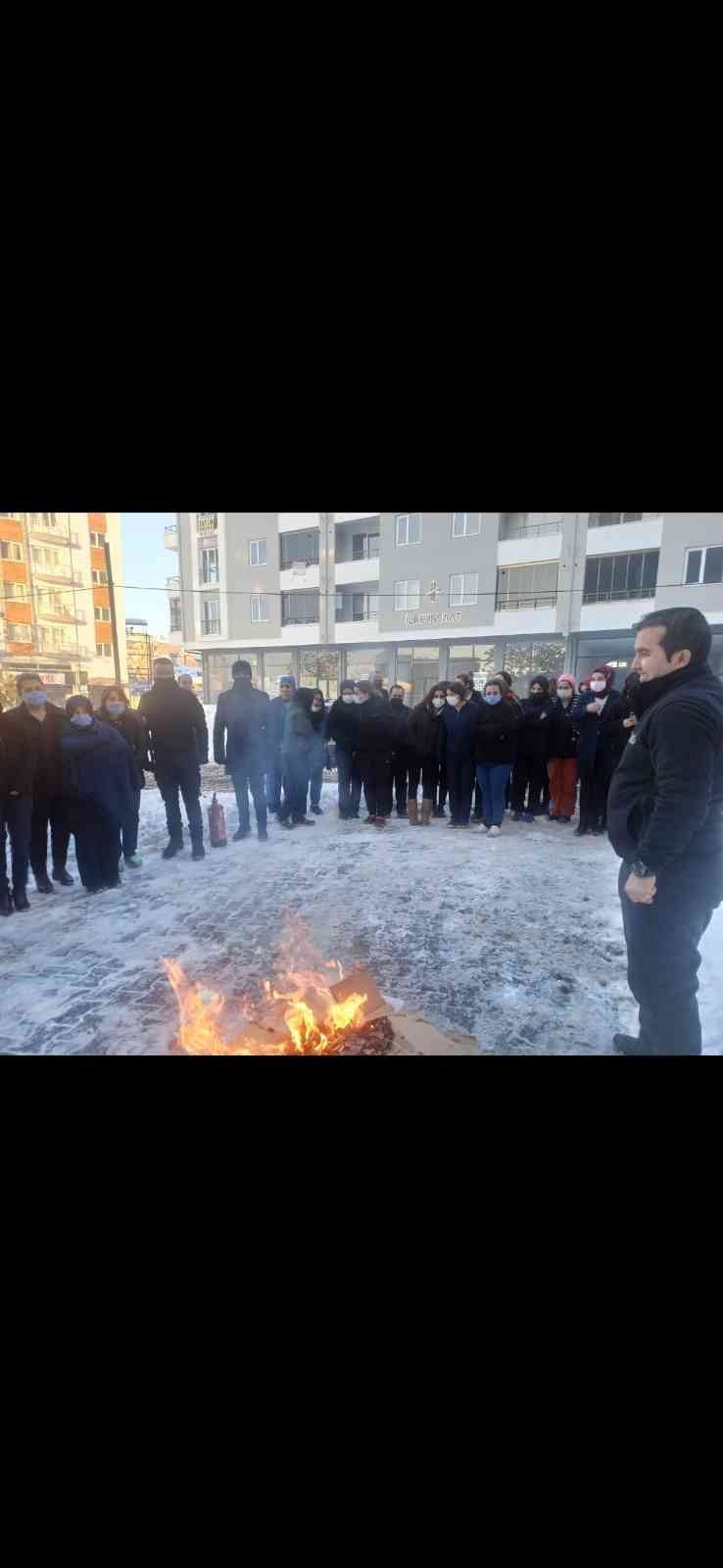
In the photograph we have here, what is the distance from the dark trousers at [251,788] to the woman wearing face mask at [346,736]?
116cm

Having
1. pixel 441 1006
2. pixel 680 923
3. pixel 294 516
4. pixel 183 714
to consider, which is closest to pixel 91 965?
pixel 441 1006

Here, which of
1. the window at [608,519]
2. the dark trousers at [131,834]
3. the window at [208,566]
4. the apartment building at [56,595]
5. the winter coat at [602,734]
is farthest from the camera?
the apartment building at [56,595]

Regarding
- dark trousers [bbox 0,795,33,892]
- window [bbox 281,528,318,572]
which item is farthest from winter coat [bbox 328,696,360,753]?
window [bbox 281,528,318,572]

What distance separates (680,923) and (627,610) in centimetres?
2151

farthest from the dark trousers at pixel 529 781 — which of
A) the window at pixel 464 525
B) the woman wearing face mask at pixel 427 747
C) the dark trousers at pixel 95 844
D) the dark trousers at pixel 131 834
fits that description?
the window at pixel 464 525

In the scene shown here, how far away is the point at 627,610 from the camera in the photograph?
70.9 feet

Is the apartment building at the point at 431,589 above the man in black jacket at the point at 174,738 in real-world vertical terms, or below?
above

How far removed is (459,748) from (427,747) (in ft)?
1.60

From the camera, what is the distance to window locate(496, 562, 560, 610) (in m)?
22.8

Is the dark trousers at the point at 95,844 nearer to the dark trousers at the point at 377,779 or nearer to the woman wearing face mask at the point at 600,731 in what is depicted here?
the dark trousers at the point at 377,779

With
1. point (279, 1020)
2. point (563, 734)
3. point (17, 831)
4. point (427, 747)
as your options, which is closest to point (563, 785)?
point (563, 734)

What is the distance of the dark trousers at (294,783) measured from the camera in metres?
8.04

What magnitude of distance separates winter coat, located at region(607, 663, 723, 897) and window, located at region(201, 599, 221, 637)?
28.1 metres

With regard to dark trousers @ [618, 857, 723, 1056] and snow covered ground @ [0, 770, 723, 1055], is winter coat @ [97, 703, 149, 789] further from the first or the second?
dark trousers @ [618, 857, 723, 1056]
